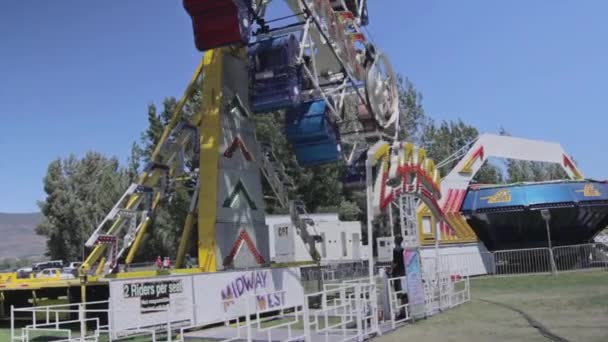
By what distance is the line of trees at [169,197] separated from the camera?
4222cm

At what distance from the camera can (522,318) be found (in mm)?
12305

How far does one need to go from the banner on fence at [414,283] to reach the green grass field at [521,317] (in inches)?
10.7

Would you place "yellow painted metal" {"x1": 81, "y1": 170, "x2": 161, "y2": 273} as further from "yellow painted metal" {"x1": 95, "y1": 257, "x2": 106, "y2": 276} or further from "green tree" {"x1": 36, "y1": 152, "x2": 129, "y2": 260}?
"green tree" {"x1": 36, "y1": 152, "x2": 129, "y2": 260}

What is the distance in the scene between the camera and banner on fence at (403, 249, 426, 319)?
12367 millimetres

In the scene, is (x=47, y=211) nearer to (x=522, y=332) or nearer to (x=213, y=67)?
(x=213, y=67)

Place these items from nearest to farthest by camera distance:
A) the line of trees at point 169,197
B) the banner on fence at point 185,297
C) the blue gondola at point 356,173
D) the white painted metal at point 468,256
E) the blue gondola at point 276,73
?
the banner on fence at point 185,297 < the blue gondola at point 276,73 < the blue gondola at point 356,173 < the white painted metal at point 468,256 < the line of trees at point 169,197

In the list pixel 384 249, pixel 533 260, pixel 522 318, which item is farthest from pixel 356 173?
pixel 533 260

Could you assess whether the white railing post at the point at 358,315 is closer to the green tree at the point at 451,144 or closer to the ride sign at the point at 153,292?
the ride sign at the point at 153,292

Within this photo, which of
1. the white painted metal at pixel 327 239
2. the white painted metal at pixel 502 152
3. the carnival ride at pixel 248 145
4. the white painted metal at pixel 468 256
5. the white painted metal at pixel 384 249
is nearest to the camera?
the carnival ride at pixel 248 145

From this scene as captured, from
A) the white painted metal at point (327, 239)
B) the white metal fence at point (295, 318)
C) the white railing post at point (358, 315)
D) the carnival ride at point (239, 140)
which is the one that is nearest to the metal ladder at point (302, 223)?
the carnival ride at point (239, 140)

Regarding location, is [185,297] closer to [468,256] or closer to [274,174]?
[274,174]

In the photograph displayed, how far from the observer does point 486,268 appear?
28.3m

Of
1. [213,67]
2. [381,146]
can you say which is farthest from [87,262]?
[381,146]

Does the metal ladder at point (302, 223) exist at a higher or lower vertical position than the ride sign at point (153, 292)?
higher
